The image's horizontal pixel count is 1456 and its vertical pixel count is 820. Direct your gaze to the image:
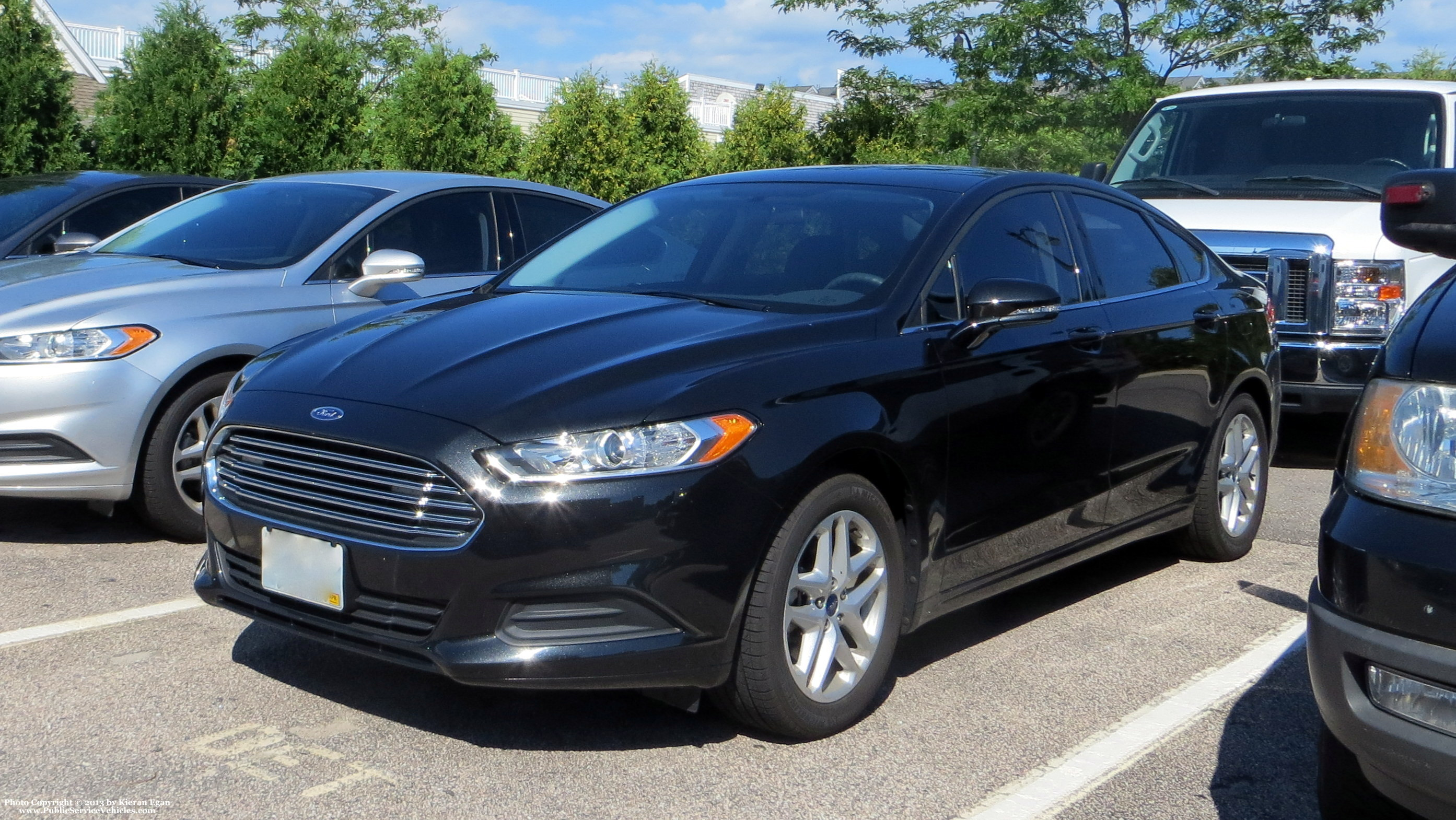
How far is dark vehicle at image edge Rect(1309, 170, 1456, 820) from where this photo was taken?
2566 millimetres

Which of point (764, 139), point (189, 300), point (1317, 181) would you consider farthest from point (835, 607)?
point (764, 139)

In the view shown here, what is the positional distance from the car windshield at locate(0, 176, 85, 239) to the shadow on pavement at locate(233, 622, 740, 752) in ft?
16.2

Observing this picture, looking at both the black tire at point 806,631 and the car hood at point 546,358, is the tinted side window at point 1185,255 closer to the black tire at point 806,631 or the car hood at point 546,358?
the car hood at point 546,358

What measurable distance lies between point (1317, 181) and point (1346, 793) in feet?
20.3

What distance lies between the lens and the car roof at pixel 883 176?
4871 mm

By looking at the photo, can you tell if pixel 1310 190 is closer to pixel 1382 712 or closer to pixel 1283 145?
pixel 1283 145

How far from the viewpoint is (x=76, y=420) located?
18.0 ft

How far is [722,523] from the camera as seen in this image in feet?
11.4

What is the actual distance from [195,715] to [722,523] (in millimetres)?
1590

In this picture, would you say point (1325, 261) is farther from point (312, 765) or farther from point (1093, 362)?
point (312, 765)

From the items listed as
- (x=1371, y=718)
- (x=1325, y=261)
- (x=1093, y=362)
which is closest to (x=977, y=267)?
(x=1093, y=362)

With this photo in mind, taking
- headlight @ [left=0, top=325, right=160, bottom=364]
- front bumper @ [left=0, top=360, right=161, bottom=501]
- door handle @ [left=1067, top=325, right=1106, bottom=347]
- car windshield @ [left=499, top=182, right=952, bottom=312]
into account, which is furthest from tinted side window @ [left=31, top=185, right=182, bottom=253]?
door handle @ [left=1067, top=325, right=1106, bottom=347]

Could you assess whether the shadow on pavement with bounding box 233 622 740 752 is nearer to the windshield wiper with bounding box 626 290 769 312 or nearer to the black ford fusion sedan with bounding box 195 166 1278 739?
the black ford fusion sedan with bounding box 195 166 1278 739

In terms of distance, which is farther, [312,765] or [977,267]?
[977,267]
